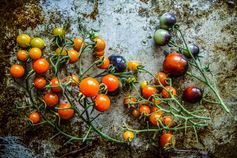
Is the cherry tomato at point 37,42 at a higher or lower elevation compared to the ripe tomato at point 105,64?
higher

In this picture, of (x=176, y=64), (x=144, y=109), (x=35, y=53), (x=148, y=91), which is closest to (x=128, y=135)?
(x=144, y=109)

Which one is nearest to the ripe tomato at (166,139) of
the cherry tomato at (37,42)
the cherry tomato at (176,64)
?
the cherry tomato at (176,64)

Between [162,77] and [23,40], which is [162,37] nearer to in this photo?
[162,77]

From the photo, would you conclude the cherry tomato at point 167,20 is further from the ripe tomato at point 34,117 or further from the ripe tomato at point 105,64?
the ripe tomato at point 34,117

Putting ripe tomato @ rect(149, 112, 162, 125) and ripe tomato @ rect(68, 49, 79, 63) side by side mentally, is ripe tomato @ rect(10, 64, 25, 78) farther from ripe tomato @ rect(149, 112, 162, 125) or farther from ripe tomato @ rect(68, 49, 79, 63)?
ripe tomato @ rect(149, 112, 162, 125)

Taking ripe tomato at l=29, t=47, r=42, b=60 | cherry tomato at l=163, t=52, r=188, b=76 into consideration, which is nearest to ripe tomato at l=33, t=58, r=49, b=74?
ripe tomato at l=29, t=47, r=42, b=60

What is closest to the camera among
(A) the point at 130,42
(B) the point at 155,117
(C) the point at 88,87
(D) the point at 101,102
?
(C) the point at 88,87
